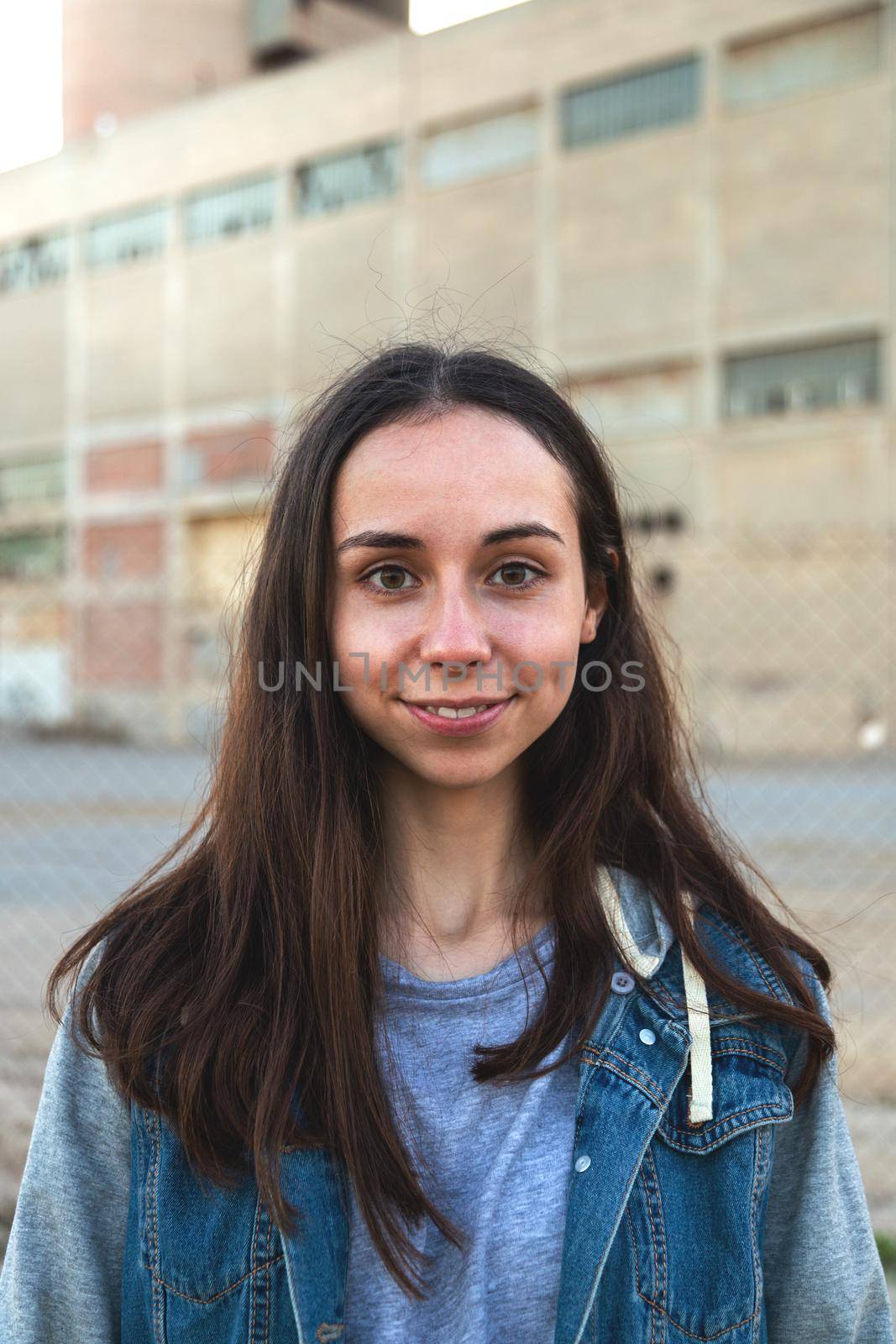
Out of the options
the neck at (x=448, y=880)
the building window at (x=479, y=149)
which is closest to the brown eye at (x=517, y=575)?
the neck at (x=448, y=880)

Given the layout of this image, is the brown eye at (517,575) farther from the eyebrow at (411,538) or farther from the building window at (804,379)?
the building window at (804,379)

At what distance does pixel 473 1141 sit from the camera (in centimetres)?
132

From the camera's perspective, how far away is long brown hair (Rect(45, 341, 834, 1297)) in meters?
1.29

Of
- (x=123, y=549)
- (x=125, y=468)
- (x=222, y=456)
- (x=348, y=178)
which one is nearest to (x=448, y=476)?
(x=222, y=456)

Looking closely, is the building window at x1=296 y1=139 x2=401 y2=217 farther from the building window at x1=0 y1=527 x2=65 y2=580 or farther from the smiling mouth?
the smiling mouth

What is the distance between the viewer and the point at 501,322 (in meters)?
20.1

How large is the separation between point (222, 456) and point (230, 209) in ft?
20.2

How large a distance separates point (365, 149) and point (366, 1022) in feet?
86.0

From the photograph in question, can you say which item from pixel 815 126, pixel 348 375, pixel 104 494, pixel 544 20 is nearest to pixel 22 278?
pixel 104 494

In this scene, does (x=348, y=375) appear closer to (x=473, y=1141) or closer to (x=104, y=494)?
(x=473, y=1141)

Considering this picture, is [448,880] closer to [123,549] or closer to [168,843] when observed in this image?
[168,843]

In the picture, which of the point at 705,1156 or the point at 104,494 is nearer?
the point at 705,1156

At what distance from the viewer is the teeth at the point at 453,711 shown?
1312 millimetres

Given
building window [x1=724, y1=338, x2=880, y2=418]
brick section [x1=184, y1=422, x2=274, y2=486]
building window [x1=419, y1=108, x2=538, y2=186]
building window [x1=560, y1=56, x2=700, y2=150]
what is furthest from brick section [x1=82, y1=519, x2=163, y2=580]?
building window [x1=724, y1=338, x2=880, y2=418]
